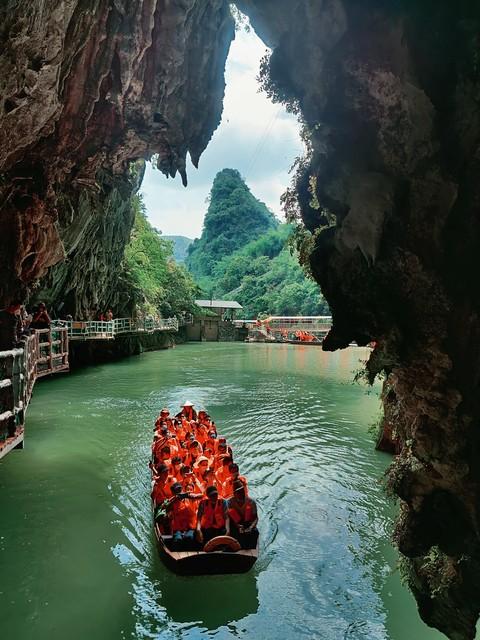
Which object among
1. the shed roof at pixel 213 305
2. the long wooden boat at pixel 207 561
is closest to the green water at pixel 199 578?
the long wooden boat at pixel 207 561

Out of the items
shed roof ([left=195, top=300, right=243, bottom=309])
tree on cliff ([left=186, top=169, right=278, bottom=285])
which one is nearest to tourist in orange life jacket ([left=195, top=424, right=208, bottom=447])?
shed roof ([left=195, top=300, right=243, bottom=309])

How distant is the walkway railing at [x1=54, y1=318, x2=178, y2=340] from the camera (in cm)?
2201

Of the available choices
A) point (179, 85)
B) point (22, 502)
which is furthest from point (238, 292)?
point (22, 502)

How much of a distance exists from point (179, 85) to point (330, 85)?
367 inches

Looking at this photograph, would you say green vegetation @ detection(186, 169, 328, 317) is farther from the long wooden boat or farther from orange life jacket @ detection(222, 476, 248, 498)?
the long wooden boat

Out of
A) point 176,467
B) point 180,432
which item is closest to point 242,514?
point 176,467

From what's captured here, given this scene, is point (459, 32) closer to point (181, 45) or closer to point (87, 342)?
point (181, 45)

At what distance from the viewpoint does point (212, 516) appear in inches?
255

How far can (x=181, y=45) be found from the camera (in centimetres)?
1167

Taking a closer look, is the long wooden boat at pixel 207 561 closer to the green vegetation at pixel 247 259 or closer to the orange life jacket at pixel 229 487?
the orange life jacket at pixel 229 487

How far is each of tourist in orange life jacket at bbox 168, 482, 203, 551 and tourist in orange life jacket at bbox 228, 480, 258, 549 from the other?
51 centimetres

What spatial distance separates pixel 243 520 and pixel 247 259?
216 feet

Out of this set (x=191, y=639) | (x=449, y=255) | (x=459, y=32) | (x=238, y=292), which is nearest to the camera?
(x=459, y=32)

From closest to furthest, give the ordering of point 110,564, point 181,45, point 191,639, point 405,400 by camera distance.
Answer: point 405,400 < point 191,639 < point 110,564 < point 181,45
